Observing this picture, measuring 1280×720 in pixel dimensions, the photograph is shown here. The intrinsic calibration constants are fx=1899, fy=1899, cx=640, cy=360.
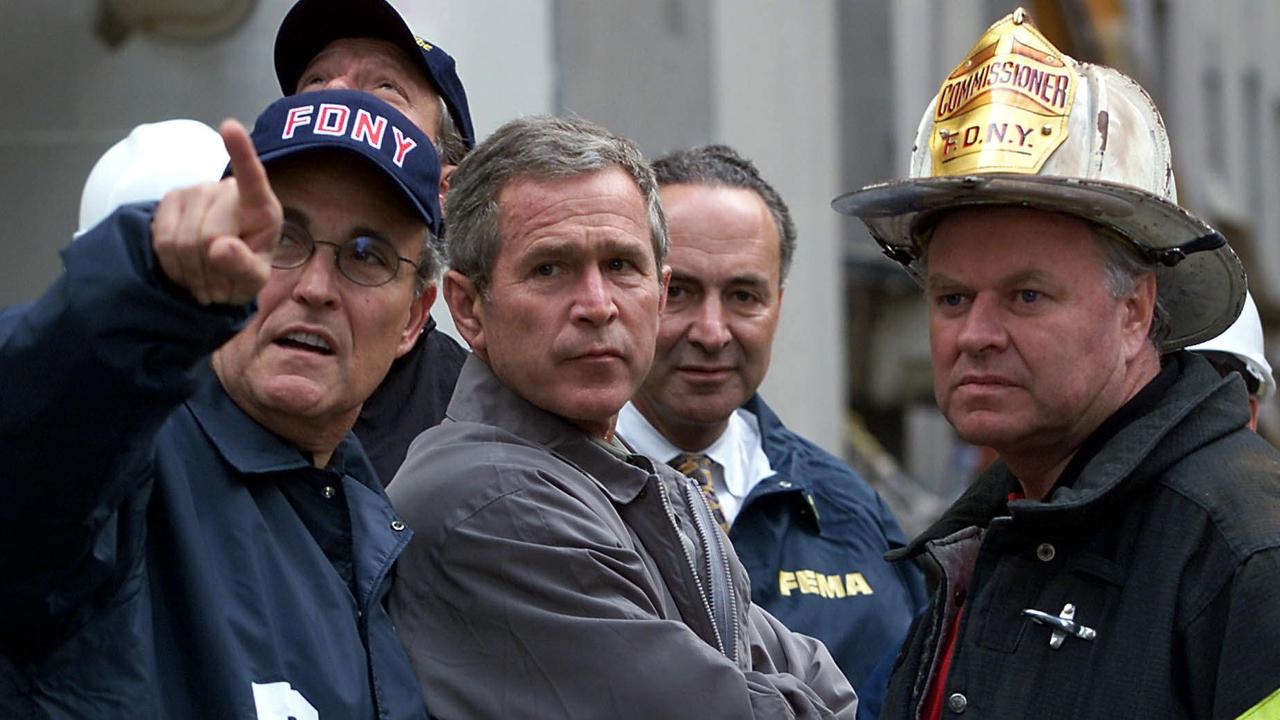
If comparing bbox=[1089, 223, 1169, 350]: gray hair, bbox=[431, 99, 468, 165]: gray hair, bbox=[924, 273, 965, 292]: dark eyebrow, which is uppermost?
bbox=[431, 99, 468, 165]: gray hair

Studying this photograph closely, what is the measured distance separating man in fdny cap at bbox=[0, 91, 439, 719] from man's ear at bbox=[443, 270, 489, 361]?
0.21 feet

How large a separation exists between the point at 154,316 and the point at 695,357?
2449mm

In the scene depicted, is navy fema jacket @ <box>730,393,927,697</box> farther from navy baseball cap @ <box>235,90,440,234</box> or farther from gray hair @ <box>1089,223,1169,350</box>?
navy baseball cap @ <box>235,90,440,234</box>

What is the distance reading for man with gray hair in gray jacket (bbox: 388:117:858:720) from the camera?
2.79 meters

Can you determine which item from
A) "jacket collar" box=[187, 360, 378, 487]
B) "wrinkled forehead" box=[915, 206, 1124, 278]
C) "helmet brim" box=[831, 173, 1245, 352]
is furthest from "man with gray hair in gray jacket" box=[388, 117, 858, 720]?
"wrinkled forehead" box=[915, 206, 1124, 278]

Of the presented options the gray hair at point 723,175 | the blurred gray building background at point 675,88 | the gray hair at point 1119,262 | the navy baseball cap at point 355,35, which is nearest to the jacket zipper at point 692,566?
the gray hair at point 1119,262

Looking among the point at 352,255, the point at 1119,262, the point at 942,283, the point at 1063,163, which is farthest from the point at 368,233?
the point at 1119,262

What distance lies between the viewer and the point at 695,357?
14.4 ft

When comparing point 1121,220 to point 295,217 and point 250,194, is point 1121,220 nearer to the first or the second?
point 295,217

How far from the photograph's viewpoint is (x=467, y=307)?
128 inches

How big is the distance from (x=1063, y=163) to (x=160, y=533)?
5.07ft

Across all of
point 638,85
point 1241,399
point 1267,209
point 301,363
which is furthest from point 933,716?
point 1267,209

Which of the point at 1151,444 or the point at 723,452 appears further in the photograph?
the point at 723,452

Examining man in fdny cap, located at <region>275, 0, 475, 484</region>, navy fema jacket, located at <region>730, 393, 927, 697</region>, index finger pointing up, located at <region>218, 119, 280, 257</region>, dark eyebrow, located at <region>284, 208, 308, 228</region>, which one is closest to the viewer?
index finger pointing up, located at <region>218, 119, 280, 257</region>
